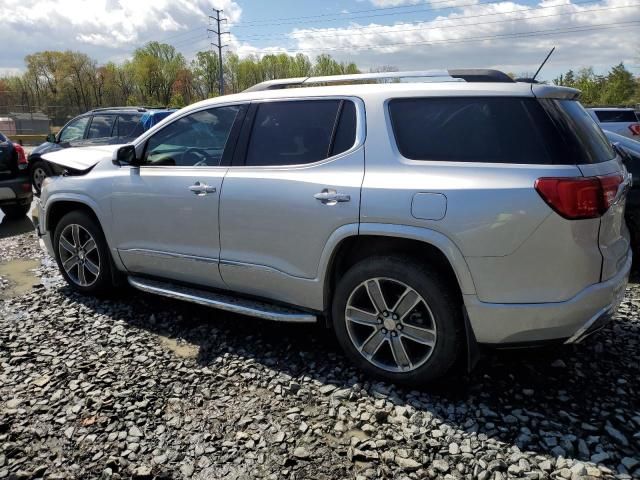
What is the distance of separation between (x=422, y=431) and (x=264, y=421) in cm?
87

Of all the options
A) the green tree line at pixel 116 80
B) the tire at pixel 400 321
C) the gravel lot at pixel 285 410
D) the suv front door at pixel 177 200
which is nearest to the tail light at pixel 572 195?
the tire at pixel 400 321

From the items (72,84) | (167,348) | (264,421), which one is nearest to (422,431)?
(264,421)

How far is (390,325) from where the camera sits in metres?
→ 3.21

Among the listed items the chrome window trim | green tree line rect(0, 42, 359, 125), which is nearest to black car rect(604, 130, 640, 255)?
the chrome window trim

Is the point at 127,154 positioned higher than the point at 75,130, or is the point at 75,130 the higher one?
the point at 127,154

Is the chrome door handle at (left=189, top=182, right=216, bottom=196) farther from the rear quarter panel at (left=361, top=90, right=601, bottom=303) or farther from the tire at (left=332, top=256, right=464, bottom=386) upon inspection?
the rear quarter panel at (left=361, top=90, right=601, bottom=303)

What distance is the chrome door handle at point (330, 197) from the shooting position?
10.3 ft

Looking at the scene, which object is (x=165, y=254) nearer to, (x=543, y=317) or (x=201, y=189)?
(x=201, y=189)

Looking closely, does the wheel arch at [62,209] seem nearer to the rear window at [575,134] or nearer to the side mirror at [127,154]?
the side mirror at [127,154]

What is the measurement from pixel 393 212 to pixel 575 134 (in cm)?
105

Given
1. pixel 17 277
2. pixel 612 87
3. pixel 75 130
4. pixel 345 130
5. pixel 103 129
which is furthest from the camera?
pixel 612 87

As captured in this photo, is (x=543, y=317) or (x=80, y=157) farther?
(x=80, y=157)

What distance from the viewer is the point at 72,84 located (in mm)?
76625

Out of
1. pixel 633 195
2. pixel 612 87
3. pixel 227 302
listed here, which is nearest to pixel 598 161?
pixel 227 302
